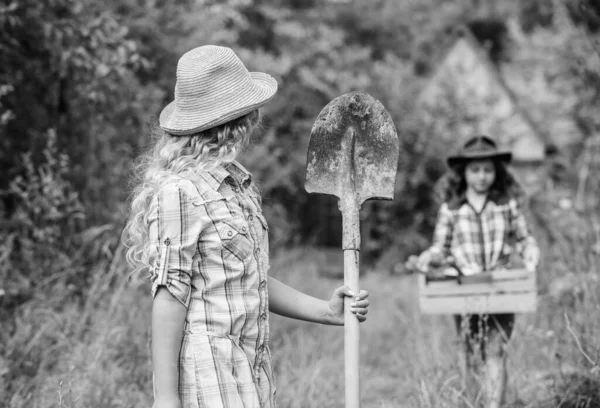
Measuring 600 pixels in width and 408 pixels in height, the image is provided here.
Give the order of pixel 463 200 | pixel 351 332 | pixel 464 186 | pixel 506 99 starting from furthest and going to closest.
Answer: pixel 506 99, pixel 464 186, pixel 463 200, pixel 351 332

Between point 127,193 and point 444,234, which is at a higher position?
point 127,193

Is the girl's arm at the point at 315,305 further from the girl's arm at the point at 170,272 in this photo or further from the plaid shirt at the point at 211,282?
the girl's arm at the point at 170,272

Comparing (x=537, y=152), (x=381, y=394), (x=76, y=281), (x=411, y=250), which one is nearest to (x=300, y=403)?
(x=381, y=394)

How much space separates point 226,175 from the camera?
6.60 ft

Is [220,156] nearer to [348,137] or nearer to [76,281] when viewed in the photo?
[348,137]

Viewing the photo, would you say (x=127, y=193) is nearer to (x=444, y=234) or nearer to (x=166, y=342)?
(x=444, y=234)

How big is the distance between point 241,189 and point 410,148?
779 cm

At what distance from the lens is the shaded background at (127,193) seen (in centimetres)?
359

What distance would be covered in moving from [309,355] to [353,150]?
2511 mm

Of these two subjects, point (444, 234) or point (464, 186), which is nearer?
point (444, 234)

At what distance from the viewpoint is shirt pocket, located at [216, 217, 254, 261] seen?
194 cm

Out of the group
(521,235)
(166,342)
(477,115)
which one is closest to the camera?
(166,342)

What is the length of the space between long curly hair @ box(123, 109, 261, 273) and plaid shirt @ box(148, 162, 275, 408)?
0.14 feet

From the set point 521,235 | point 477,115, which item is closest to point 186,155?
point 521,235
